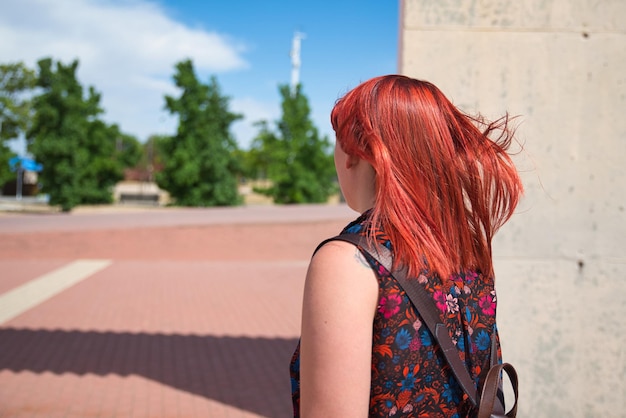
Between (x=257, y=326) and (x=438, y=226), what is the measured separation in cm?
730

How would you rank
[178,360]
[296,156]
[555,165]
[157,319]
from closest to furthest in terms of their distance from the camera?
1. [555,165]
2. [178,360]
3. [157,319]
4. [296,156]

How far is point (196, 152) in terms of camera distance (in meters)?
29.8

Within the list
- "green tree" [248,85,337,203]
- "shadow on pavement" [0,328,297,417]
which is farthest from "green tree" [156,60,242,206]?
"shadow on pavement" [0,328,297,417]

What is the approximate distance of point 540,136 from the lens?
10.4ft

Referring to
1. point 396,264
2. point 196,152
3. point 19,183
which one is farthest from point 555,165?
point 19,183

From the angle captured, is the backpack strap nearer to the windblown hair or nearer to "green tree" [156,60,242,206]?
the windblown hair

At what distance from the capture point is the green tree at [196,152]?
29641mm

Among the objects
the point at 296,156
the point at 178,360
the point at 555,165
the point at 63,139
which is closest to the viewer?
the point at 555,165

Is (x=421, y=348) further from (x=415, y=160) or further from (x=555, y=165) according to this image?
(x=555, y=165)

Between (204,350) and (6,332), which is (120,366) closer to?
(204,350)

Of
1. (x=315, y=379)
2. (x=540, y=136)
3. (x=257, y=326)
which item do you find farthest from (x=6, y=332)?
(x=315, y=379)

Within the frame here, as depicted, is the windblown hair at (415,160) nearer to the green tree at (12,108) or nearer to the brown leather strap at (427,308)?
the brown leather strap at (427,308)

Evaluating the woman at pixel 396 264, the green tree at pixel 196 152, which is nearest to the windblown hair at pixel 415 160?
the woman at pixel 396 264

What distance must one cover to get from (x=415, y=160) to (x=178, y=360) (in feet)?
19.1
